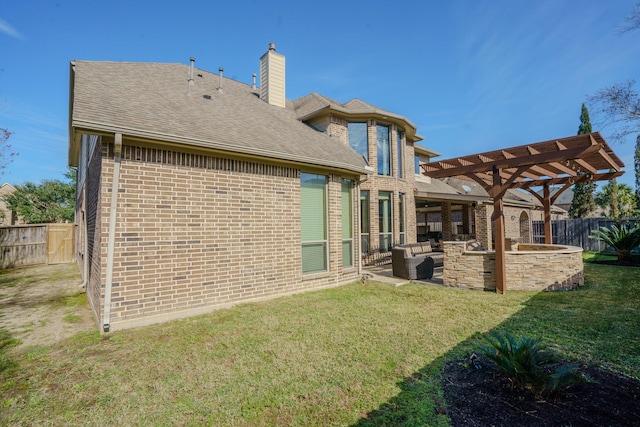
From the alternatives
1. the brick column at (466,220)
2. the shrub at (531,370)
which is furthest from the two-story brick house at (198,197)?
the brick column at (466,220)

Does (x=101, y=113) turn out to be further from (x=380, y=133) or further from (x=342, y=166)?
(x=380, y=133)

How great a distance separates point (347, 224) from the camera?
28.9 feet

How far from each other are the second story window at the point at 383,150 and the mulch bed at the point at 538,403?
10.1 meters

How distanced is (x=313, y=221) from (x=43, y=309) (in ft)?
21.0

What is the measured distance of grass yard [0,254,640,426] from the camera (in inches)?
107

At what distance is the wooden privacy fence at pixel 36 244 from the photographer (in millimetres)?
13586

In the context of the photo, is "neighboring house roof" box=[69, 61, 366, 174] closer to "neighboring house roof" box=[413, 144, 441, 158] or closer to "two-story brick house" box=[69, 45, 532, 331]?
"two-story brick house" box=[69, 45, 532, 331]

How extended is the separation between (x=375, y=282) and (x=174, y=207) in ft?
19.0

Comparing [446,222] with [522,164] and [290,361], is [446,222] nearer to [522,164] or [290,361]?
[522,164]

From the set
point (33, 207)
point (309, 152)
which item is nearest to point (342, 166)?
point (309, 152)

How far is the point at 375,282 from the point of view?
8.64m

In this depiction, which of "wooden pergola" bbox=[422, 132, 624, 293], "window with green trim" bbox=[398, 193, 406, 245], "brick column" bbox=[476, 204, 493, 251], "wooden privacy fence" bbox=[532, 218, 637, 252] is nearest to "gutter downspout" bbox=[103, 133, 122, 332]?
"wooden pergola" bbox=[422, 132, 624, 293]

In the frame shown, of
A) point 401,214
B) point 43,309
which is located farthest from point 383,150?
point 43,309

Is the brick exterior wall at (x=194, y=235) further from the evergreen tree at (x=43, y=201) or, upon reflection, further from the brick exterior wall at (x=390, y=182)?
the evergreen tree at (x=43, y=201)
